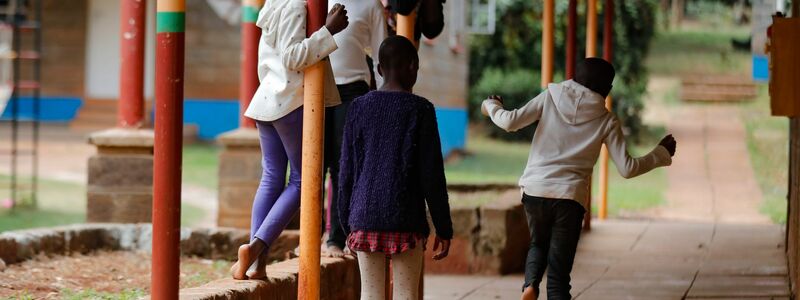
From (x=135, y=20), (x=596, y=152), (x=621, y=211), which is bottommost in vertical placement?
(x=621, y=211)

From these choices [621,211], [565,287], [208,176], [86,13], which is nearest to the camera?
[565,287]

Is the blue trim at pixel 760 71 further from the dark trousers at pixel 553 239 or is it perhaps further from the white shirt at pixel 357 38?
the dark trousers at pixel 553 239

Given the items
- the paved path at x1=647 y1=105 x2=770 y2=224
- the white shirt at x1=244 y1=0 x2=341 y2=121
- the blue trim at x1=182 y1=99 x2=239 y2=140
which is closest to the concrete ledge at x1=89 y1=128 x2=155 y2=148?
the white shirt at x1=244 y1=0 x2=341 y2=121

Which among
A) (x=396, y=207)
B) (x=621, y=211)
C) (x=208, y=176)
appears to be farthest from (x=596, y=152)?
(x=208, y=176)

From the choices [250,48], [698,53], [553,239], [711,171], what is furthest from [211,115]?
[698,53]

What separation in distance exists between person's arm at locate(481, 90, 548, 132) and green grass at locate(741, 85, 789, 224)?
7717 millimetres

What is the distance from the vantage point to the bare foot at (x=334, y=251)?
6340 mm

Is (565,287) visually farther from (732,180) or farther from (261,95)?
(732,180)

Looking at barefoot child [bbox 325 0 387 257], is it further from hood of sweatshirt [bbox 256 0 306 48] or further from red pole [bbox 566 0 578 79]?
red pole [bbox 566 0 578 79]

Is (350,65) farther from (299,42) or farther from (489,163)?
(489,163)

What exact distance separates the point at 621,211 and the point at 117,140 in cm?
699

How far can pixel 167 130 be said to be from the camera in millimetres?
4383

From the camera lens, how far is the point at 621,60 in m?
26.8

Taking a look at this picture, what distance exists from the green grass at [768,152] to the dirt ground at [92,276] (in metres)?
7.27
